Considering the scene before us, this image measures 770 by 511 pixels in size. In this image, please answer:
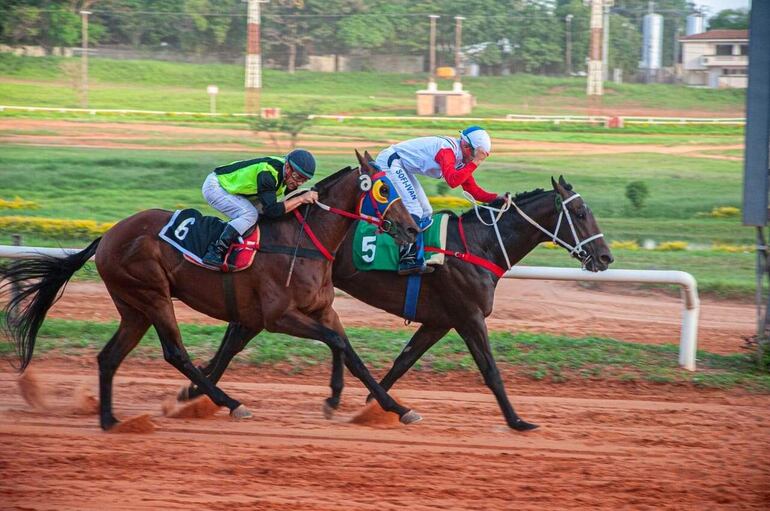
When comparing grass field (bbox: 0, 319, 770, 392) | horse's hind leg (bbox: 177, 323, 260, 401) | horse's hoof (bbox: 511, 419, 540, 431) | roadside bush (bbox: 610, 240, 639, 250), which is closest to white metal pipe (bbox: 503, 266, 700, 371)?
Result: grass field (bbox: 0, 319, 770, 392)

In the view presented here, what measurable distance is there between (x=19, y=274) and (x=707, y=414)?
5.38 metres

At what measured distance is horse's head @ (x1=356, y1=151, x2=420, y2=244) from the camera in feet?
22.5

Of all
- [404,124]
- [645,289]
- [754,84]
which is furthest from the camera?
[404,124]

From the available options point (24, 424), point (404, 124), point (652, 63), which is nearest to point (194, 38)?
point (404, 124)

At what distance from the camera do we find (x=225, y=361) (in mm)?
7500

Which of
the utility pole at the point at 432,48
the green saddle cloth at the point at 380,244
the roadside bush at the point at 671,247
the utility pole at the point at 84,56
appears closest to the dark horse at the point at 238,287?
the green saddle cloth at the point at 380,244

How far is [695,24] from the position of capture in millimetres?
24797

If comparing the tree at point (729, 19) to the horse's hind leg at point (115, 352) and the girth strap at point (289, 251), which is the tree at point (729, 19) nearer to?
the girth strap at point (289, 251)

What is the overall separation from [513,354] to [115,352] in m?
3.89

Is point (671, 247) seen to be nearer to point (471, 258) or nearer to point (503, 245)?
point (503, 245)

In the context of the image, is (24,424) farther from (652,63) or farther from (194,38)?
(652,63)

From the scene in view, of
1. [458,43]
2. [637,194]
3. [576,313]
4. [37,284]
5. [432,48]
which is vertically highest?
[458,43]

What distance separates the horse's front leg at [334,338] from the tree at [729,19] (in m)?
20.0

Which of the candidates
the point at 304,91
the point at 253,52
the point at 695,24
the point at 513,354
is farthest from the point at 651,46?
the point at 513,354
